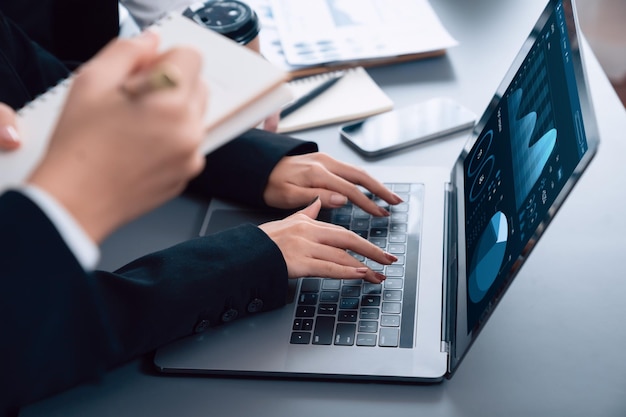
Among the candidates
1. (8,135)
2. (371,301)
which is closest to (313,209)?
(371,301)

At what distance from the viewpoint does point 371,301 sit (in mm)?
804

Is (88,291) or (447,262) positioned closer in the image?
(88,291)

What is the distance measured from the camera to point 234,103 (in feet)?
2.10

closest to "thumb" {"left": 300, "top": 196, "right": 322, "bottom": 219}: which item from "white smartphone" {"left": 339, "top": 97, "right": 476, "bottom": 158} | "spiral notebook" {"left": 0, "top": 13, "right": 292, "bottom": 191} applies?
"white smartphone" {"left": 339, "top": 97, "right": 476, "bottom": 158}

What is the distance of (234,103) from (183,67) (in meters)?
0.11

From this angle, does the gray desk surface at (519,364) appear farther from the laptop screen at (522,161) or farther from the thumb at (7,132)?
the thumb at (7,132)

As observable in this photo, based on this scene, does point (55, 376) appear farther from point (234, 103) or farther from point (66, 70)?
point (66, 70)

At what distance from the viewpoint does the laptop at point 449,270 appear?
2.19 ft

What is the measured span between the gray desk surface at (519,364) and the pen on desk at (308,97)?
0.22m

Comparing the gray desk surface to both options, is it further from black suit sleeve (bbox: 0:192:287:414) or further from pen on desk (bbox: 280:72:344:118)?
pen on desk (bbox: 280:72:344:118)

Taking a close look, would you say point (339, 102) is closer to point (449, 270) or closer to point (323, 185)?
point (323, 185)

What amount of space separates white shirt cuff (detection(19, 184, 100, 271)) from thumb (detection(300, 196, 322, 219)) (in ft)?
1.30

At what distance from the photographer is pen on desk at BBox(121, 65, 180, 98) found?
501 mm

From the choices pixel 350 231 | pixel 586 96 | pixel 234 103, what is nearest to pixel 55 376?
pixel 234 103
